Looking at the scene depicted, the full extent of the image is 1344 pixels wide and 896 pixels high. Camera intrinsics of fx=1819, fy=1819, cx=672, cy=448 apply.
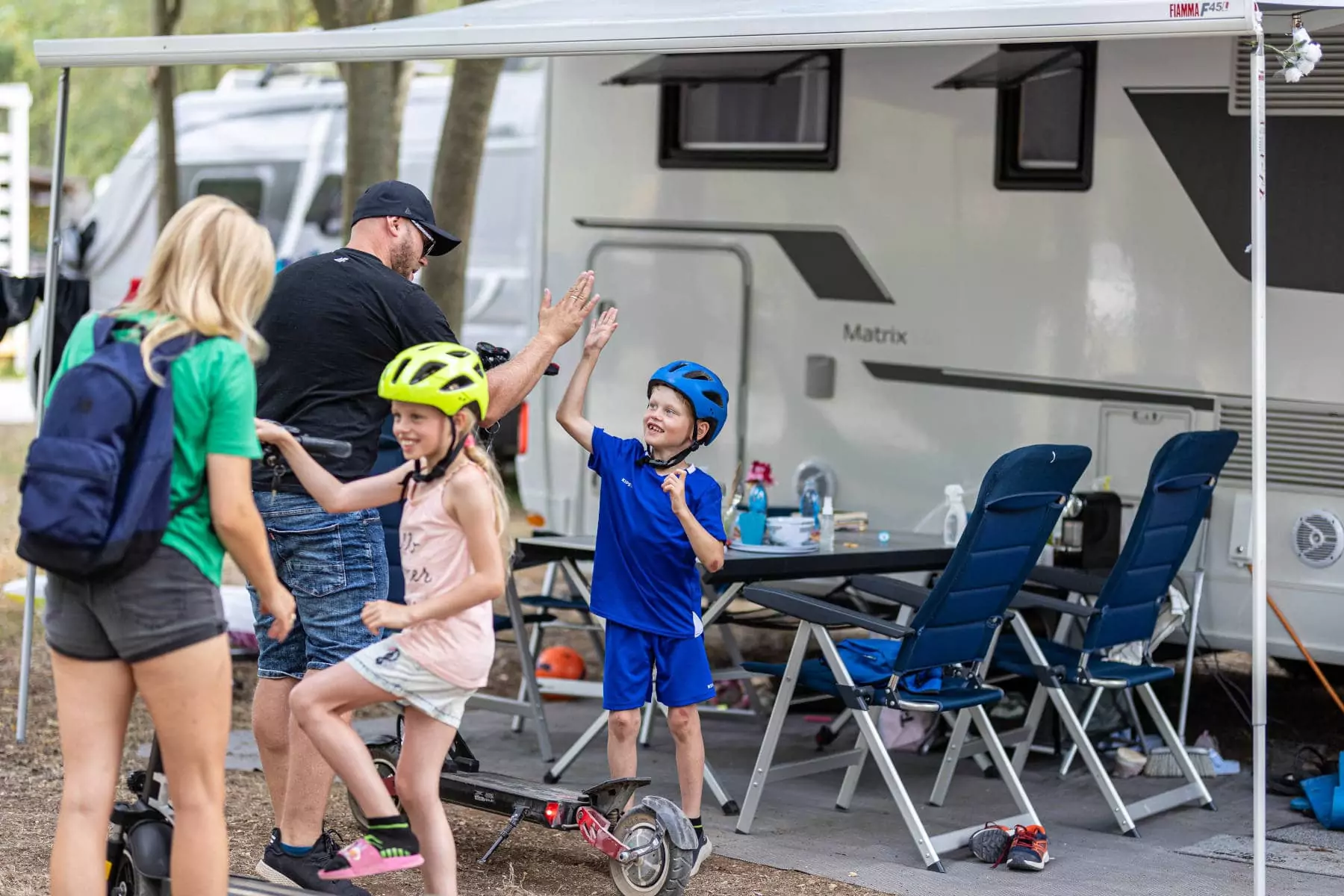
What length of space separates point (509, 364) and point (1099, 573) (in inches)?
109

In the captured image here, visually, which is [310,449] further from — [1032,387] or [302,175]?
[302,175]

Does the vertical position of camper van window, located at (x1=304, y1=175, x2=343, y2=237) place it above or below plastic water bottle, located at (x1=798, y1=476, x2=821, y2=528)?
above

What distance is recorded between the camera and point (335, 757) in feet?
12.9

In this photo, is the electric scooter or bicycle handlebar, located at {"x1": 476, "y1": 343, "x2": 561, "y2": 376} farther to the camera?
bicycle handlebar, located at {"x1": 476, "y1": 343, "x2": 561, "y2": 376}

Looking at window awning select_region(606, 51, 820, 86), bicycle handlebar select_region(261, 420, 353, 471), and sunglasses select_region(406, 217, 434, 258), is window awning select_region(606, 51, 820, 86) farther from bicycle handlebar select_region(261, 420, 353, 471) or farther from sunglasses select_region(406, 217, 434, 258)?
bicycle handlebar select_region(261, 420, 353, 471)

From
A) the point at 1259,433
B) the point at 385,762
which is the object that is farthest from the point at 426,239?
the point at 1259,433

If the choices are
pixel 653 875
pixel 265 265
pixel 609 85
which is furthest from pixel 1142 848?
pixel 609 85

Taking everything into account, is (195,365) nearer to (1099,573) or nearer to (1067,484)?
(1067,484)

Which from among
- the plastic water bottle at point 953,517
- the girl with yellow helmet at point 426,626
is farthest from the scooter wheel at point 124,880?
the plastic water bottle at point 953,517

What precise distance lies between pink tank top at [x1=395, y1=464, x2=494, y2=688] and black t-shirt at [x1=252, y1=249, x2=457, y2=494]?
0.59m

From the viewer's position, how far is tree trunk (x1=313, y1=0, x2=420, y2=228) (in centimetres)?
903

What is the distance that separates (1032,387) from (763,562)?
61.5 inches

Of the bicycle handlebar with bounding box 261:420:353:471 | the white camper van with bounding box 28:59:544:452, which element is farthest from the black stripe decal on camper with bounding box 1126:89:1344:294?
the white camper van with bounding box 28:59:544:452

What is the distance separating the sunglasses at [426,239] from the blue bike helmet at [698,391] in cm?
69
